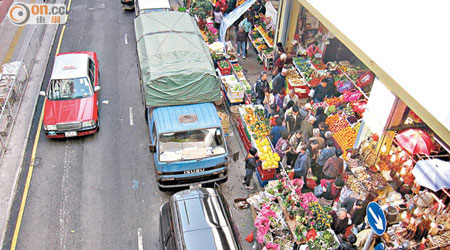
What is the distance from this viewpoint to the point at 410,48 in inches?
379

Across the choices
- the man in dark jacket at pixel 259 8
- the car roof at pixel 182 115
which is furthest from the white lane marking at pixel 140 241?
the man in dark jacket at pixel 259 8

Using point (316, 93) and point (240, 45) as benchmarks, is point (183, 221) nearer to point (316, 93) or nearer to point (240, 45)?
point (316, 93)

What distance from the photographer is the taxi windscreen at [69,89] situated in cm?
1468

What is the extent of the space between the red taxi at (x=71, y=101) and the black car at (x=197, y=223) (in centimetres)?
583

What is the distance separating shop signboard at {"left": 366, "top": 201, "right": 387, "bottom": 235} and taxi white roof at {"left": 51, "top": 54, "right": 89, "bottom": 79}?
12.2 metres

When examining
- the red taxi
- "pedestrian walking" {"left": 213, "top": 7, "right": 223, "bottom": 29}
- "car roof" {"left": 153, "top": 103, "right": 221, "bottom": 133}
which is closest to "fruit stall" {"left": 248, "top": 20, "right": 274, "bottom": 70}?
"pedestrian walking" {"left": 213, "top": 7, "right": 223, "bottom": 29}

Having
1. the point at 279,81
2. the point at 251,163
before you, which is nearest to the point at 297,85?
the point at 279,81

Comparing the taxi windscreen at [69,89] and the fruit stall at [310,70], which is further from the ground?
the fruit stall at [310,70]

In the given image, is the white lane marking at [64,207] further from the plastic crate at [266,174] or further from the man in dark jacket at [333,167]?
the man in dark jacket at [333,167]

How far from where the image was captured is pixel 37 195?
39.8ft

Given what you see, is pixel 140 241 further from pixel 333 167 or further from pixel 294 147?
pixel 333 167

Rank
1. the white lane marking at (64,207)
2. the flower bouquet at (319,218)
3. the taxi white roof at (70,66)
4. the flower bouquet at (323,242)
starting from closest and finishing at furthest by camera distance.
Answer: the flower bouquet at (323,242) → the flower bouquet at (319,218) → the white lane marking at (64,207) → the taxi white roof at (70,66)

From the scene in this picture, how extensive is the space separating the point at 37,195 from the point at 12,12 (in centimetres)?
1784

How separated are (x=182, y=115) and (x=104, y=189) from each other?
357cm
